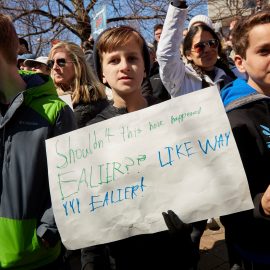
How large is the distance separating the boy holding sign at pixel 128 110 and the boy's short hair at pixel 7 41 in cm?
47

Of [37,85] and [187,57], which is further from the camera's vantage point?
[187,57]

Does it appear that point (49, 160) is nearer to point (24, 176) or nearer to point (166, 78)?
point (24, 176)

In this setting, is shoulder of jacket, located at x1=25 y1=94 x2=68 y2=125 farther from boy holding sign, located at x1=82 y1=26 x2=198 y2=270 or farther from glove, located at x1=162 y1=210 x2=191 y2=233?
glove, located at x1=162 y1=210 x2=191 y2=233

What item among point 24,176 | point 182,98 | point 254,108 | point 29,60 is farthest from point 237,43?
point 29,60

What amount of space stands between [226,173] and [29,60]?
10.9 feet

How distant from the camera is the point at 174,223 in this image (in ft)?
4.09

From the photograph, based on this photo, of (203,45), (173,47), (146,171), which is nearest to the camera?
(146,171)

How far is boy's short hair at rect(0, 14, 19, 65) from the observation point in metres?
1.41

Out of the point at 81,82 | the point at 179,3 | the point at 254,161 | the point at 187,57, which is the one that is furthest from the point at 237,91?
the point at 81,82

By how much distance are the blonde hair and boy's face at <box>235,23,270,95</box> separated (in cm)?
161

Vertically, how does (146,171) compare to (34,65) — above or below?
below

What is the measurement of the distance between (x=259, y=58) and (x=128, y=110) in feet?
2.27

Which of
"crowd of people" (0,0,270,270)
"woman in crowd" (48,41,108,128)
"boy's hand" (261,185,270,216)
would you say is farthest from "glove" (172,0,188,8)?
"boy's hand" (261,185,270,216)

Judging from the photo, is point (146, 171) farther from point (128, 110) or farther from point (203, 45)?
point (203, 45)
